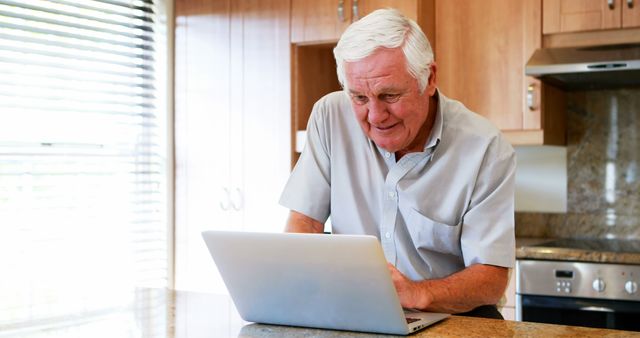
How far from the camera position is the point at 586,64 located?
3271 mm

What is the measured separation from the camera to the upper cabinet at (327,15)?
3.69 meters

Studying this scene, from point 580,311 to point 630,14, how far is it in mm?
1084

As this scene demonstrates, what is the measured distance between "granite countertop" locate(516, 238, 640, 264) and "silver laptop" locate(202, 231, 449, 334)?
162 cm

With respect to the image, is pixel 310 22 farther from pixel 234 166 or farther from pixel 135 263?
pixel 135 263

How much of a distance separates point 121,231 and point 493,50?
1791 millimetres

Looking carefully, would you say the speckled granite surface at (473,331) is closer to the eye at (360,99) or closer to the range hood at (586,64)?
the eye at (360,99)

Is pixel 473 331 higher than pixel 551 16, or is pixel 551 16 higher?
pixel 551 16

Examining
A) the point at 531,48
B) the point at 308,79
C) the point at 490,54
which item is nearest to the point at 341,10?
the point at 308,79

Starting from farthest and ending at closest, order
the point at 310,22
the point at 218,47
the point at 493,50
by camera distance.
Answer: the point at 218,47 → the point at 310,22 → the point at 493,50

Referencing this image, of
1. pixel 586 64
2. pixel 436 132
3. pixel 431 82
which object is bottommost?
pixel 436 132

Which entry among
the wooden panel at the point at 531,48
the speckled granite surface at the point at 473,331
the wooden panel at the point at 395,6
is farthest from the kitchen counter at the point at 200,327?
the wooden panel at the point at 395,6

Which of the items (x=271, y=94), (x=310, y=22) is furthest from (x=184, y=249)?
(x=310, y=22)

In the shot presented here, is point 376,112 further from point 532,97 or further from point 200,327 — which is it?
point 532,97

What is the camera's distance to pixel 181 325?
167 cm
